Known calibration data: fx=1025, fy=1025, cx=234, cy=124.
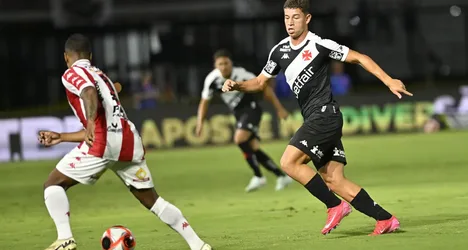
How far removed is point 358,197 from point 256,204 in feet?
15.0

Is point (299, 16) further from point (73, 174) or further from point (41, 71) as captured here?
point (41, 71)

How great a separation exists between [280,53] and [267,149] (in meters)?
14.3

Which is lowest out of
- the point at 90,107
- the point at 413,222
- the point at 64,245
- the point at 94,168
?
the point at 413,222

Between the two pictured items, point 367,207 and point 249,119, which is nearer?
point 367,207

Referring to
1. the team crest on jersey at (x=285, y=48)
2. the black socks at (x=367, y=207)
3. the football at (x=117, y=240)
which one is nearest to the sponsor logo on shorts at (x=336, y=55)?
the team crest on jersey at (x=285, y=48)

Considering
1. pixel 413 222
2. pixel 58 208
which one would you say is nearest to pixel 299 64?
pixel 413 222

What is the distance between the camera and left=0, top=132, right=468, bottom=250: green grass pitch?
10.1 m

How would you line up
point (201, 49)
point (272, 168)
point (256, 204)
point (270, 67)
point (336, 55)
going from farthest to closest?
1. point (201, 49)
2. point (272, 168)
3. point (256, 204)
4. point (270, 67)
5. point (336, 55)

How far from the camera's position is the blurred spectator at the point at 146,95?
27625 millimetres

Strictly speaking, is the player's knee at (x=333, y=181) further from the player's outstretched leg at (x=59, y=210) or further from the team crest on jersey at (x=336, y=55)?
the player's outstretched leg at (x=59, y=210)

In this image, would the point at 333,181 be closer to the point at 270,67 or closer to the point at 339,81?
the point at 270,67

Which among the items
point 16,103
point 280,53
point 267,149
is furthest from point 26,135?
point 280,53

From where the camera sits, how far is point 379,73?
937cm

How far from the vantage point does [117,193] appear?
1755cm
